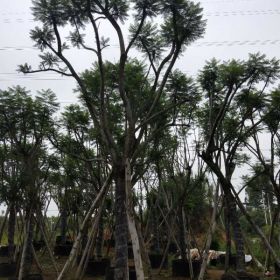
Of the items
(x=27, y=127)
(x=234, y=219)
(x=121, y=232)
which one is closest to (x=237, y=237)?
(x=234, y=219)

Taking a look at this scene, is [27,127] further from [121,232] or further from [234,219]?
[234,219]

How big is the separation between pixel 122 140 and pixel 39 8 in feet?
12.4

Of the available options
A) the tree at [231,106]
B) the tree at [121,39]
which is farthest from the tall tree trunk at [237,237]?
the tree at [121,39]

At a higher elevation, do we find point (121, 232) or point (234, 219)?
point (234, 219)

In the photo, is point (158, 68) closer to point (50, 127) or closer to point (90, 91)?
point (90, 91)

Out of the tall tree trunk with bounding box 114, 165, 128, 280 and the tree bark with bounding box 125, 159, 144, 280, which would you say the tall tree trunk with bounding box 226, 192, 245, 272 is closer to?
the tall tree trunk with bounding box 114, 165, 128, 280

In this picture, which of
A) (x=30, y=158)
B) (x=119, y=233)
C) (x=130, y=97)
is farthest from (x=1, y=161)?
(x=119, y=233)

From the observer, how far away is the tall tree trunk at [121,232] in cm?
695

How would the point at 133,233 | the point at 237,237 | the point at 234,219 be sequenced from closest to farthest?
1. the point at 133,233
2. the point at 237,237
3. the point at 234,219

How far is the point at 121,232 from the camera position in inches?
282

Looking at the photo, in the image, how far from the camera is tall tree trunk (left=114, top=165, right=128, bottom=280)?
274 inches

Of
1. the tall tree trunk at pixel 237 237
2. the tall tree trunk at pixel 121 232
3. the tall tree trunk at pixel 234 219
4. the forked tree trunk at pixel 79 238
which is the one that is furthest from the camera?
the tall tree trunk at pixel 237 237

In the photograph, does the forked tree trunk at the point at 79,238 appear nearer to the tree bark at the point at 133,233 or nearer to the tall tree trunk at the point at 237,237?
the tree bark at the point at 133,233

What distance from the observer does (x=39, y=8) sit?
25.1 feet
